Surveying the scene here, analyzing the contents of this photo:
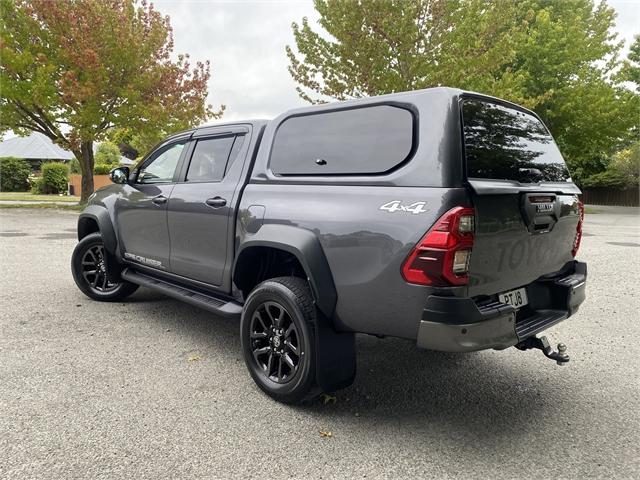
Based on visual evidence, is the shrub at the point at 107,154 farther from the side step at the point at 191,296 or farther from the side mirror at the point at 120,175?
the side step at the point at 191,296

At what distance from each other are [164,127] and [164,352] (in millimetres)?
17012

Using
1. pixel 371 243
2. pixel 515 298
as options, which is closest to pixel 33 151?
pixel 371 243

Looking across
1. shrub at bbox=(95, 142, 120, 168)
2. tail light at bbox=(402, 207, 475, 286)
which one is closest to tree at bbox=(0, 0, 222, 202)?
tail light at bbox=(402, 207, 475, 286)

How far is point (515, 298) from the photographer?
296 cm

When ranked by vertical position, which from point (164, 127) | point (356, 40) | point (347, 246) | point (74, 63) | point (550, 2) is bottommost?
point (347, 246)

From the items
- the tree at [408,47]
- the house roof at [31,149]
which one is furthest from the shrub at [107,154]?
the tree at [408,47]

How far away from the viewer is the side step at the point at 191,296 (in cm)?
366

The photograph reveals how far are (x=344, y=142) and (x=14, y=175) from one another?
3704 centimetres

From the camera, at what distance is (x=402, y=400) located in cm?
325

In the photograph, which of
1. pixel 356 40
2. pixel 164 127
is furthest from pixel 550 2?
pixel 164 127

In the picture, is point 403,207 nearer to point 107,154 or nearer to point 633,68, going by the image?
point 633,68

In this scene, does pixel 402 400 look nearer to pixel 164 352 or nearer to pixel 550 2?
pixel 164 352

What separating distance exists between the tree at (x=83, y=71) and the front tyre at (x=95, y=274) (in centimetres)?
1296

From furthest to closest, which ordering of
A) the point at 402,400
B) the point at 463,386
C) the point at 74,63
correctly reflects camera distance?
the point at 74,63, the point at 463,386, the point at 402,400
